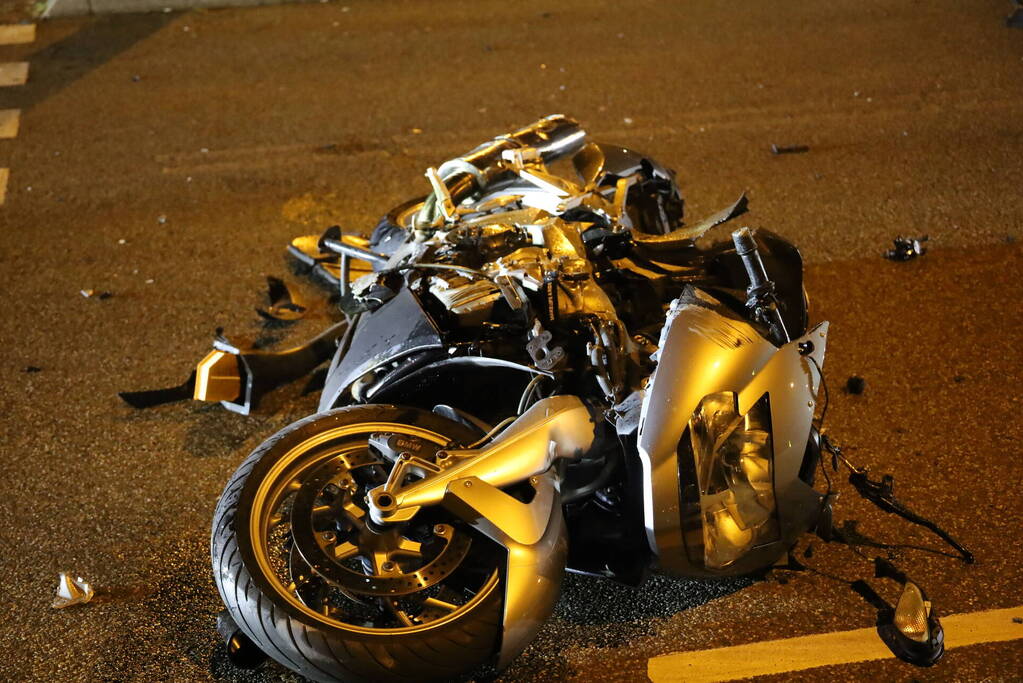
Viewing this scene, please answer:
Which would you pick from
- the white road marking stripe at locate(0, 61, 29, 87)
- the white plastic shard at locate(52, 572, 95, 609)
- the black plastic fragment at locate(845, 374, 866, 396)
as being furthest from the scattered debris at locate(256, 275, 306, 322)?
the white road marking stripe at locate(0, 61, 29, 87)

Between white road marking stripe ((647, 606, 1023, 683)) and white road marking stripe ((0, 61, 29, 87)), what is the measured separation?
6.62 meters

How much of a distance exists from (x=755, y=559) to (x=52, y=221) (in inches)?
181

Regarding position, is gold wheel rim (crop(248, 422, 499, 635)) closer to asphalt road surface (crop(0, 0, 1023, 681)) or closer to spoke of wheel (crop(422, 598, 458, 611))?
spoke of wheel (crop(422, 598, 458, 611))

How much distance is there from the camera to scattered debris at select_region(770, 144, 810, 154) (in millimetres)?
6949

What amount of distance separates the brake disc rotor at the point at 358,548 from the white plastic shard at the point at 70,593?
0.99 m

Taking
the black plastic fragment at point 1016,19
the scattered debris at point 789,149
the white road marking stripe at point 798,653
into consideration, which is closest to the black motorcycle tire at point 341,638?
the white road marking stripe at point 798,653

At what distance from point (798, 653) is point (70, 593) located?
252 cm

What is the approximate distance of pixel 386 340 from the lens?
3922 millimetres

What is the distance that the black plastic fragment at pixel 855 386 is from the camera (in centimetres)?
483

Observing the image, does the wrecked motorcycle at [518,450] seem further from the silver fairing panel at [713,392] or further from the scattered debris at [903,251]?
the scattered debris at [903,251]

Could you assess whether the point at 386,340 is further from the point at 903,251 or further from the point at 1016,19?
the point at 1016,19

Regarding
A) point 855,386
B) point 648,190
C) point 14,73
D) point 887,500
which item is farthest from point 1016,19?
point 14,73

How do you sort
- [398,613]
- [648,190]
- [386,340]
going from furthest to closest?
[648,190]
[386,340]
[398,613]

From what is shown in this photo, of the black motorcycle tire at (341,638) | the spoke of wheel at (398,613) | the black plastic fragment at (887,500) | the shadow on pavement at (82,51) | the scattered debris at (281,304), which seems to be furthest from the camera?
the shadow on pavement at (82,51)
